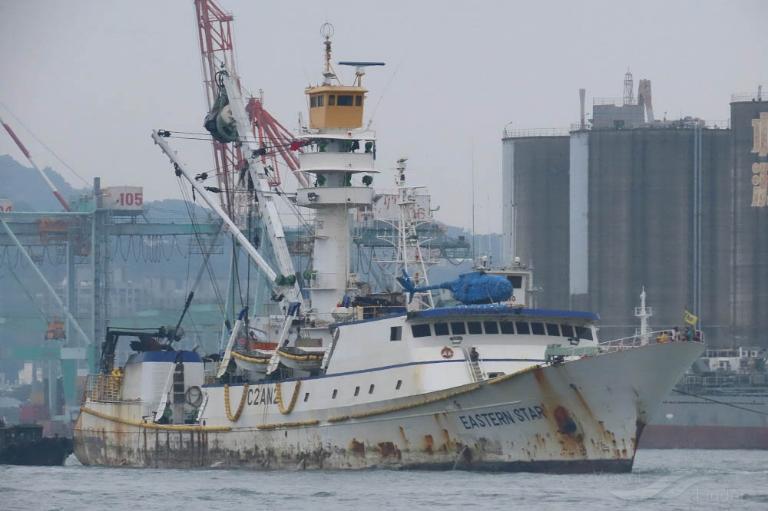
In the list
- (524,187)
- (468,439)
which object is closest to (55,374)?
(524,187)

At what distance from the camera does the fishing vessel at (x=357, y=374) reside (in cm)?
5325

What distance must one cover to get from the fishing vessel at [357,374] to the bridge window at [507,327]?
0.04 metres

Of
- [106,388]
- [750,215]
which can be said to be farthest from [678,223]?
[106,388]

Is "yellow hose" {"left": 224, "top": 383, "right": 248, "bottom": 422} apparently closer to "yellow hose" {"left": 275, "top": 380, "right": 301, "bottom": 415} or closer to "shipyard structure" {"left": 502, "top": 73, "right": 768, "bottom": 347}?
"yellow hose" {"left": 275, "top": 380, "right": 301, "bottom": 415}

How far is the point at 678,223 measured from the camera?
128000 mm

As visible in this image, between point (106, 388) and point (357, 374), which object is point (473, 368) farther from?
point (106, 388)

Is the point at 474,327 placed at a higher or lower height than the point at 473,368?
higher

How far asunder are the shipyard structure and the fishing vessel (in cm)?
6048

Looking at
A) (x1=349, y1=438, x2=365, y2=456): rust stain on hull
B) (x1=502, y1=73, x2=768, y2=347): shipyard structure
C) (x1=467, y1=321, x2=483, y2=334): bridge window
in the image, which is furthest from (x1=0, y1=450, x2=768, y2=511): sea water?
(x1=502, y1=73, x2=768, y2=347): shipyard structure

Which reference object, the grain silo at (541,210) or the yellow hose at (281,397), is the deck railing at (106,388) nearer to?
the yellow hose at (281,397)

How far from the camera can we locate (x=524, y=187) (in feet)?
452

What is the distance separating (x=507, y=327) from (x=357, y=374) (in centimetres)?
501

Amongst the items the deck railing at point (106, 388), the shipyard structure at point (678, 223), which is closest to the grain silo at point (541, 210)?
the shipyard structure at point (678, 223)

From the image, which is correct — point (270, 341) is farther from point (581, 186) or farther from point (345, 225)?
point (581, 186)
